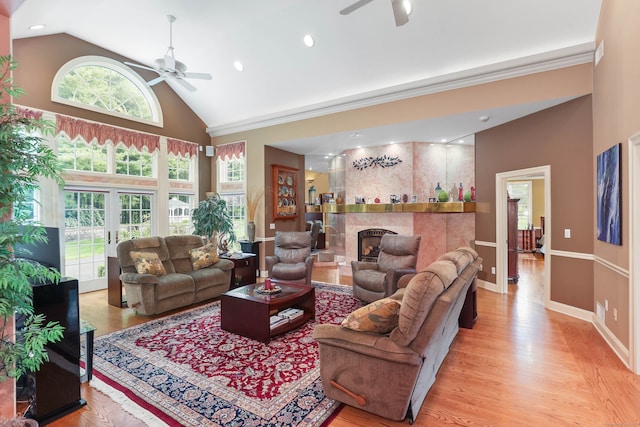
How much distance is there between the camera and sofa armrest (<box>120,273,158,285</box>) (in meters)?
4.00

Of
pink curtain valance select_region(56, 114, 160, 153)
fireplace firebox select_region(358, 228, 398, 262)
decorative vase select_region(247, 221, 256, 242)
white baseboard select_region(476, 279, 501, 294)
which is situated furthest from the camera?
fireplace firebox select_region(358, 228, 398, 262)

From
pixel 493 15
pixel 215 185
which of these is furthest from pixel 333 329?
pixel 215 185

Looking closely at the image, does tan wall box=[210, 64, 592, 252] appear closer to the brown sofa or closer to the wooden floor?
the wooden floor

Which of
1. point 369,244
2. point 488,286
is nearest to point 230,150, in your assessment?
point 369,244

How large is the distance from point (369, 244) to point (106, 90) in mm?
5979

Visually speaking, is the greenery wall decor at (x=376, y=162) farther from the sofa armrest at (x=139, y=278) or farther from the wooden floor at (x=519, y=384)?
the sofa armrest at (x=139, y=278)

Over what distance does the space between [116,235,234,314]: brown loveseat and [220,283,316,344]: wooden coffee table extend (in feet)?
3.54

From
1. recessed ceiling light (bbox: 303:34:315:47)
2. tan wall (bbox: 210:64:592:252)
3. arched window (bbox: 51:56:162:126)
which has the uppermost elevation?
recessed ceiling light (bbox: 303:34:315:47)

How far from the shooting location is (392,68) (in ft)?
15.9

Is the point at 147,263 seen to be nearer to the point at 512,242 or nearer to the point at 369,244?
the point at 369,244

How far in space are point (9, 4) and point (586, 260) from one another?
595cm

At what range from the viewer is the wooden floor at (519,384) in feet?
7.11

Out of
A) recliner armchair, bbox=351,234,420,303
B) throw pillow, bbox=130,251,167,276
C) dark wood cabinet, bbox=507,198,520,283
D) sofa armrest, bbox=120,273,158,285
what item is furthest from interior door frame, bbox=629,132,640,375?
throw pillow, bbox=130,251,167,276

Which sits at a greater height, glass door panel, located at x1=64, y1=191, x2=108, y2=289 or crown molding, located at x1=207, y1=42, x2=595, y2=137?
crown molding, located at x1=207, y1=42, x2=595, y2=137
